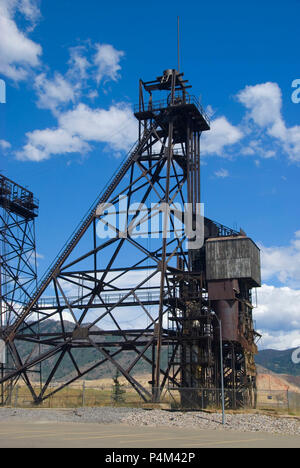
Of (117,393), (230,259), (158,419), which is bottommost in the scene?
(117,393)

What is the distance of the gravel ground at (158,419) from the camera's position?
97.0 feet

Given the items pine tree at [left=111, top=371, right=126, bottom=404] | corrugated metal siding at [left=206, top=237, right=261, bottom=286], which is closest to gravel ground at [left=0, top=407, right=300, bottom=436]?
corrugated metal siding at [left=206, top=237, right=261, bottom=286]

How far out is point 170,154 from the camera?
153 ft

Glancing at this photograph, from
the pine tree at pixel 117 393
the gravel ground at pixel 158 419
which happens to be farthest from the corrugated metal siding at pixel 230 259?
the pine tree at pixel 117 393

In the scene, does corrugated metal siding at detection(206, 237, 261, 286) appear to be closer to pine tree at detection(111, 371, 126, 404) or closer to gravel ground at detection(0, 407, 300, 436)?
gravel ground at detection(0, 407, 300, 436)

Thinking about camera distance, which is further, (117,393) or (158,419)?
(117,393)

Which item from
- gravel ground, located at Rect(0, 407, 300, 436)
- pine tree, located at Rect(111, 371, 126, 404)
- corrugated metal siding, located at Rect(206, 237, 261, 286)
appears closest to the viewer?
gravel ground, located at Rect(0, 407, 300, 436)

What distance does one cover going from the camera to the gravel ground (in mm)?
29562

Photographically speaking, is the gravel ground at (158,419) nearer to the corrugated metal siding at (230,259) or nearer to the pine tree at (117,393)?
the corrugated metal siding at (230,259)

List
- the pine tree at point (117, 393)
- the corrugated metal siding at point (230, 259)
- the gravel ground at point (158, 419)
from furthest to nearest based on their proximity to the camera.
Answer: the pine tree at point (117, 393)
the corrugated metal siding at point (230, 259)
the gravel ground at point (158, 419)

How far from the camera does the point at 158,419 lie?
31984mm

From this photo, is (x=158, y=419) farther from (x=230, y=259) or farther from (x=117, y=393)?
(x=117, y=393)

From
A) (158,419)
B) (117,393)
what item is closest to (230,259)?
(158,419)
